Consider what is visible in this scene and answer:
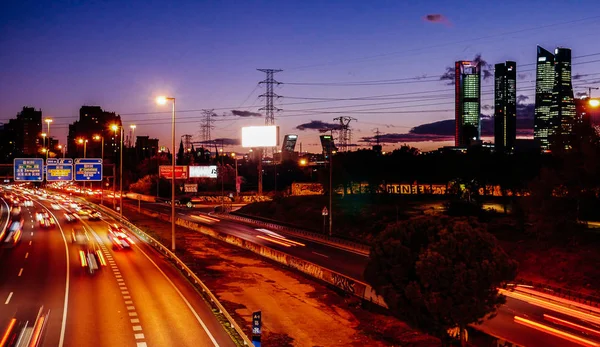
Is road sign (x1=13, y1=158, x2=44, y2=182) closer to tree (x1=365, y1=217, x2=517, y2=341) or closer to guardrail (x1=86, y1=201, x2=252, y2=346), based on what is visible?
guardrail (x1=86, y1=201, x2=252, y2=346)

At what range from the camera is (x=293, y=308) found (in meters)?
26.4

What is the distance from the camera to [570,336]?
20.2m

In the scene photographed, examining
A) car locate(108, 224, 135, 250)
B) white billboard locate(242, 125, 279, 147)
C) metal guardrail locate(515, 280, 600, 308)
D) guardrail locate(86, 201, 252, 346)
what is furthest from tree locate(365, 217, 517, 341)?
white billboard locate(242, 125, 279, 147)

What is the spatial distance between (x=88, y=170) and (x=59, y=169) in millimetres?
2765

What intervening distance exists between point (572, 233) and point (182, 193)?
340ft

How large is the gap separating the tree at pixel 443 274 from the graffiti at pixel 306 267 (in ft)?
49.9

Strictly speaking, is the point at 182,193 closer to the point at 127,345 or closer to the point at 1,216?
the point at 1,216

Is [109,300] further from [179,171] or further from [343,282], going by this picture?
[179,171]

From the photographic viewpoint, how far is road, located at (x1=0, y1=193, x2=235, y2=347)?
20.0m

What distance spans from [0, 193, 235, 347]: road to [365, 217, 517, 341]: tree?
264 inches

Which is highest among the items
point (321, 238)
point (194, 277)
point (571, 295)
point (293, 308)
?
point (194, 277)

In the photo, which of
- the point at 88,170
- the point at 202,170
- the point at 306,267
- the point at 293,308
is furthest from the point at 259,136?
the point at 293,308

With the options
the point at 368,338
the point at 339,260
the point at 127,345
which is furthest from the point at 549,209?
the point at 127,345

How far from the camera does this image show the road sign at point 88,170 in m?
54.9
